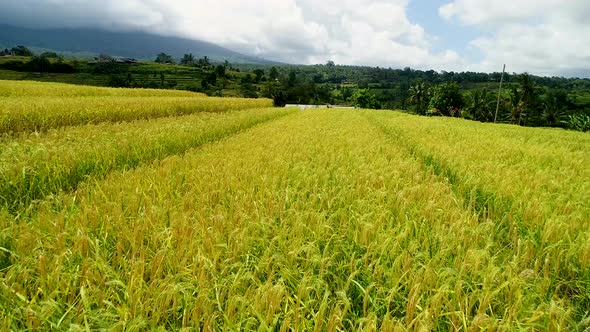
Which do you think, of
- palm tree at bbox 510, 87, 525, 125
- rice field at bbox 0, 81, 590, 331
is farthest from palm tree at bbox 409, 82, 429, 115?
rice field at bbox 0, 81, 590, 331

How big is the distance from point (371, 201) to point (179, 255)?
2.37 m

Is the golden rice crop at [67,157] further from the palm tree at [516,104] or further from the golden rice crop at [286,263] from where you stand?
the palm tree at [516,104]

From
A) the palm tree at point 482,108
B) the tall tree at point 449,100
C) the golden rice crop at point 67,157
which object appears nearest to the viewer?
the golden rice crop at point 67,157

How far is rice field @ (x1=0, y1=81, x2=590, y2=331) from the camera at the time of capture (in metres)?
1.92

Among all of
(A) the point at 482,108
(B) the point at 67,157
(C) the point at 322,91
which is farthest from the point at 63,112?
(C) the point at 322,91

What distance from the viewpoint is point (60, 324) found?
5.92ft

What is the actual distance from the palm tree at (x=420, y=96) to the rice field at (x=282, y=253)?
3360 inches

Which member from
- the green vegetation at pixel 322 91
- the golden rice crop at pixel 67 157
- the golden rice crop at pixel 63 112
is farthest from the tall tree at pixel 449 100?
the golden rice crop at pixel 67 157

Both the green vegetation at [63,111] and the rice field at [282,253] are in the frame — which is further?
the green vegetation at [63,111]

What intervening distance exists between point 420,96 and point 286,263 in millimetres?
90454

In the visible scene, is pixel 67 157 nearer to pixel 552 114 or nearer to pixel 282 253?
pixel 282 253

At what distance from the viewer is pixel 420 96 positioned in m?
85.2

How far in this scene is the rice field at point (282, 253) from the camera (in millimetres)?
1925

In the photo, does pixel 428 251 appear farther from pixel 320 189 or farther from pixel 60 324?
pixel 60 324
